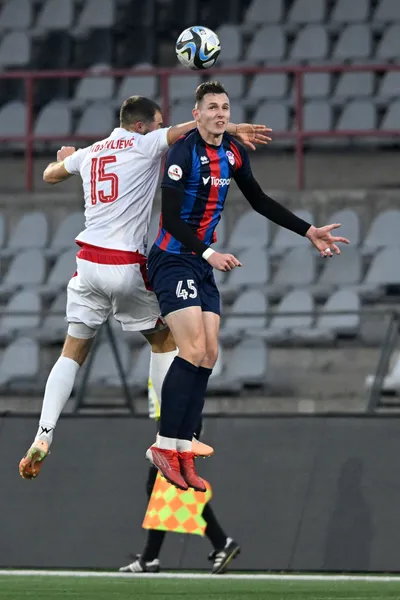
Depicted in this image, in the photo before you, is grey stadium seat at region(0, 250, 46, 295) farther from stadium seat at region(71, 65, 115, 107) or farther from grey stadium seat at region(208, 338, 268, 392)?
grey stadium seat at region(208, 338, 268, 392)

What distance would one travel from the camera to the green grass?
29.0 feet

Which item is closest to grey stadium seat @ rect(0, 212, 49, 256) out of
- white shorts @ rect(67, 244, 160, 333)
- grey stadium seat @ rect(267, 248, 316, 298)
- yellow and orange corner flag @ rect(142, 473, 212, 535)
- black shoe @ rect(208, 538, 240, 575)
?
grey stadium seat @ rect(267, 248, 316, 298)

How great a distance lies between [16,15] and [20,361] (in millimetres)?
6399

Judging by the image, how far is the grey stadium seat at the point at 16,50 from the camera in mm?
19359

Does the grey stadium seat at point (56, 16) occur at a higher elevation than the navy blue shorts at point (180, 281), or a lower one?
higher

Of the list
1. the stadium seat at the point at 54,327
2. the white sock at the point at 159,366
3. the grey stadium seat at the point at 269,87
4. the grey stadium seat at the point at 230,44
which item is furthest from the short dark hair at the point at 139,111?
the grey stadium seat at the point at 230,44

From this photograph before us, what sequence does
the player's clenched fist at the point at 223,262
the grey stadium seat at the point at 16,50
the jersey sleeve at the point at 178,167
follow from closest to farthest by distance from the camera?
the player's clenched fist at the point at 223,262 → the jersey sleeve at the point at 178,167 → the grey stadium seat at the point at 16,50

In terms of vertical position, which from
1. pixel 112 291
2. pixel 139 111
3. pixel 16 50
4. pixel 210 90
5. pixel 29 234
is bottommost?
pixel 29 234

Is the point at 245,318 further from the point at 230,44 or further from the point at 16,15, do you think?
the point at 16,15

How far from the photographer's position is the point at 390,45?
1783cm

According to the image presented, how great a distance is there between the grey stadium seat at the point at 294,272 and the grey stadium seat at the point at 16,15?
18.4 feet

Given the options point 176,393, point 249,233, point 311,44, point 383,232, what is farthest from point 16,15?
point 176,393

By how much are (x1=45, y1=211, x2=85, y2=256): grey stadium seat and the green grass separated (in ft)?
21.3

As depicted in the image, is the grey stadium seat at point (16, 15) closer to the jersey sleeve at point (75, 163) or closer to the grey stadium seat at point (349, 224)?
the grey stadium seat at point (349, 224)
